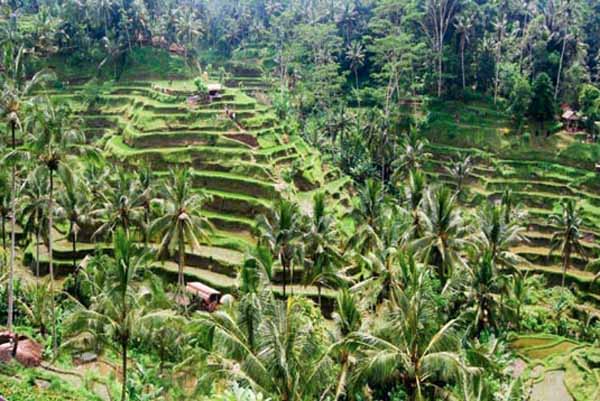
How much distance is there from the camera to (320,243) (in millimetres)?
30969

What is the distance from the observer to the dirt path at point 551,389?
26406mm

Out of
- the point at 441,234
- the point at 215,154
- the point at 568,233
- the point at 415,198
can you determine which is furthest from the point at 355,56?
the point at 441,234

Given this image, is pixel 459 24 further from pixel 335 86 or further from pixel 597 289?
pixel 597 289

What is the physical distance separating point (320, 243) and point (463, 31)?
4051cm

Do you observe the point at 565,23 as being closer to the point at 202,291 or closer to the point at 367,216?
the point at 367,216

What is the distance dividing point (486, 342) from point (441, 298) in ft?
18.3

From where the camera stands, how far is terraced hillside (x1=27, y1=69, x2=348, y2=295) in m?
39.8

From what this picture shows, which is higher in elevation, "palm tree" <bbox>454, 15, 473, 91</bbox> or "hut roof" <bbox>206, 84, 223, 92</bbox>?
"palm tree" <bbox>454, 15, 473, 91</bbox>

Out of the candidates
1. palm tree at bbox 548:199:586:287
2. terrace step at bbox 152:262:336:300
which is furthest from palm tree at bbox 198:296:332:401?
palm tree at bbox 548:199:586:287

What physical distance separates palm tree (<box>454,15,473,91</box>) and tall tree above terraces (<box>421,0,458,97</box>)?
70.4 inches

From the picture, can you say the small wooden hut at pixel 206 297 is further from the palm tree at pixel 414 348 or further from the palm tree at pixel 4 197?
the palm tree at pixel 414 348

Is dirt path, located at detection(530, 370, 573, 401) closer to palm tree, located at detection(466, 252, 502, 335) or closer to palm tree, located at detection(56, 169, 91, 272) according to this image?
palm tree, located at detection(466, 252, 502, 335)

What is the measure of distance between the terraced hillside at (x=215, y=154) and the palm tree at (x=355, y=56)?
16764mm

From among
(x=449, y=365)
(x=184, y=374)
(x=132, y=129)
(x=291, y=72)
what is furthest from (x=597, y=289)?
(x=291, y=72)
